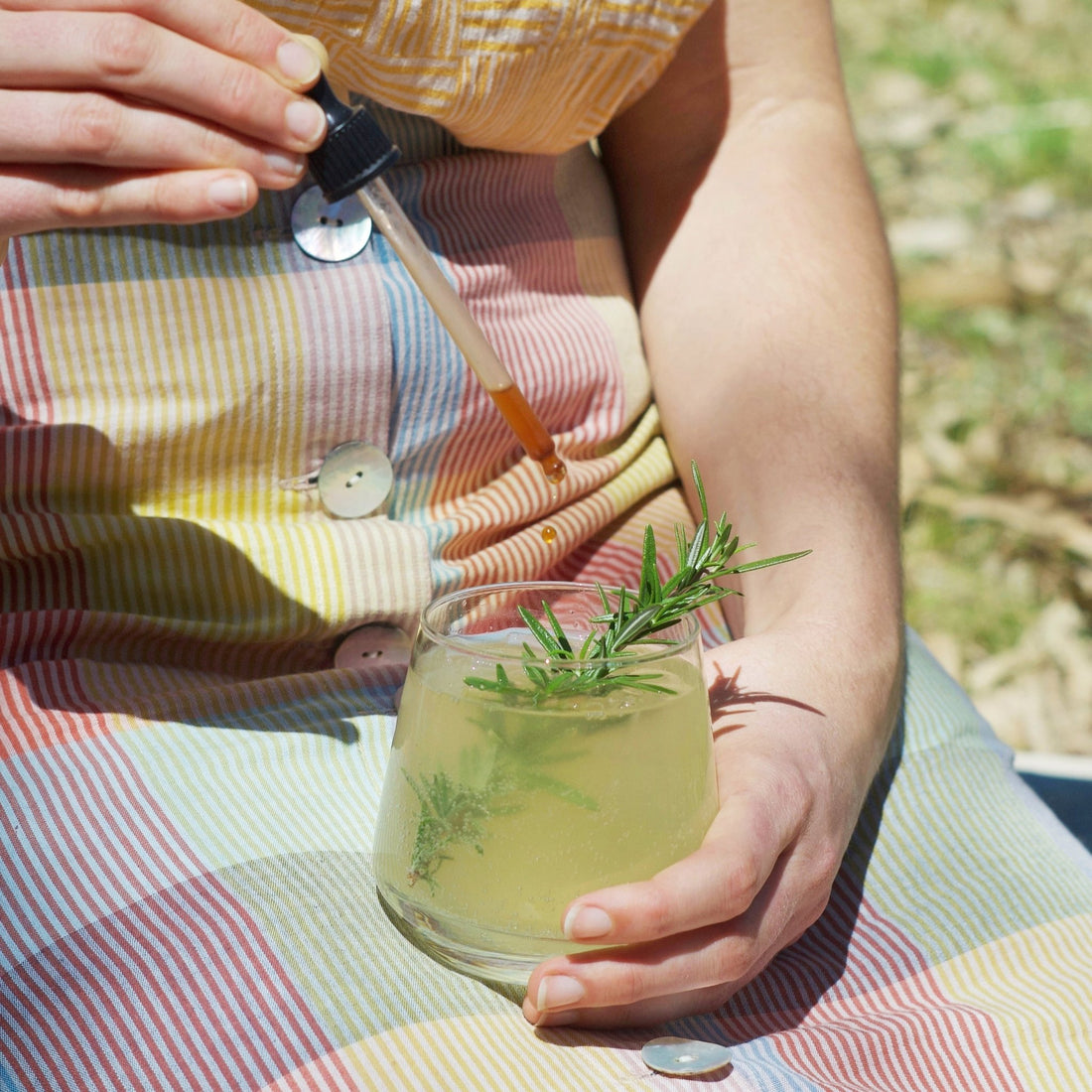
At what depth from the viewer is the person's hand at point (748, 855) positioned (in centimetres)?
61

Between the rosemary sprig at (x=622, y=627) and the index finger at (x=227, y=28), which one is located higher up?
the index finger at (x=227, y=28)

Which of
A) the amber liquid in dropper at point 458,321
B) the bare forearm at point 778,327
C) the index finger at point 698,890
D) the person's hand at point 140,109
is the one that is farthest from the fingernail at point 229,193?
the bare forearm at point 778,327

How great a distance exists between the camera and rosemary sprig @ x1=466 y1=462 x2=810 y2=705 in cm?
59

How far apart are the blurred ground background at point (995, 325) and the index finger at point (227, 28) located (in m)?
1.78

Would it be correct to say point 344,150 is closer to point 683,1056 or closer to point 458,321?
Answer: point 458,321

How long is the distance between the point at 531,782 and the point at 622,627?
11cm

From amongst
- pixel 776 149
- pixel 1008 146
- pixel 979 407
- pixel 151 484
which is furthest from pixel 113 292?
pixel 1008 146

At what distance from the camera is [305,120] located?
2.04 feet

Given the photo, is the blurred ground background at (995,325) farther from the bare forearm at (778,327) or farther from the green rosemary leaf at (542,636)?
the green rosemary leaf at (542,636)

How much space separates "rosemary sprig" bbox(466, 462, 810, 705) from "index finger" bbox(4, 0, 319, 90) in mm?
285

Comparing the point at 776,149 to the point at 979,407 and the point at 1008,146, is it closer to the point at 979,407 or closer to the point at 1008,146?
the point at 979,407

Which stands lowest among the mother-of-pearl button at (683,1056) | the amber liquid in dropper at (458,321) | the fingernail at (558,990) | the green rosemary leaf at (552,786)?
the mother-of-pearl button at (683,1056)

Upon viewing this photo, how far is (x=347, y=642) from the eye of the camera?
2.98ft

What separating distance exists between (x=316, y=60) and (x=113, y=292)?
0.90 feet
